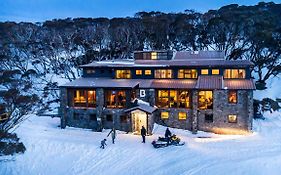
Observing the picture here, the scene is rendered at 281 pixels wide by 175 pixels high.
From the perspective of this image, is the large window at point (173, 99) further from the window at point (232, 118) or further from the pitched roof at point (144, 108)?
the window at point (232, 118)

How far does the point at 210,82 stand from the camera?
31.3 metres

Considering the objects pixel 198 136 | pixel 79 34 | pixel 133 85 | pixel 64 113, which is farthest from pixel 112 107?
pixel 79 34

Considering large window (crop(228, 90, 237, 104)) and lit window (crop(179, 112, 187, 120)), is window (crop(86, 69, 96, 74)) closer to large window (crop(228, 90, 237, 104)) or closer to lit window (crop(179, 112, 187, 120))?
lit window (crop(179, 112, 187, 120))

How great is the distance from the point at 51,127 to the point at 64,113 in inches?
77.1

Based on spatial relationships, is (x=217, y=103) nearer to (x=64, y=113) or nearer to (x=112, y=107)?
(x=112, y=107)

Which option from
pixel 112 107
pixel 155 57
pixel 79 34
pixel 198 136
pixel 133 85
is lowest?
pixel 198 136

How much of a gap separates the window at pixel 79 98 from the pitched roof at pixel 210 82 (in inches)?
431

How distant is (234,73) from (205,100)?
4.21 m

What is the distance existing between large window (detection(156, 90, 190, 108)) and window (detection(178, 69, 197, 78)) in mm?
2489

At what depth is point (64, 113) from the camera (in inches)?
1297

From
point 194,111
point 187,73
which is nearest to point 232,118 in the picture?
point 194,111

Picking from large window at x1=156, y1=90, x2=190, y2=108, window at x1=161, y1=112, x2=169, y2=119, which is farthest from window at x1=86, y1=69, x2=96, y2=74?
window at x1=161, y1=112, x2=169, y2=119

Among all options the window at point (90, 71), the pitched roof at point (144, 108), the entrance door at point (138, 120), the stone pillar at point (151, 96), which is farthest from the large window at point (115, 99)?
the window at point (90, 71)

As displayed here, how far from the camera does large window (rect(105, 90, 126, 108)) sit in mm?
31969
